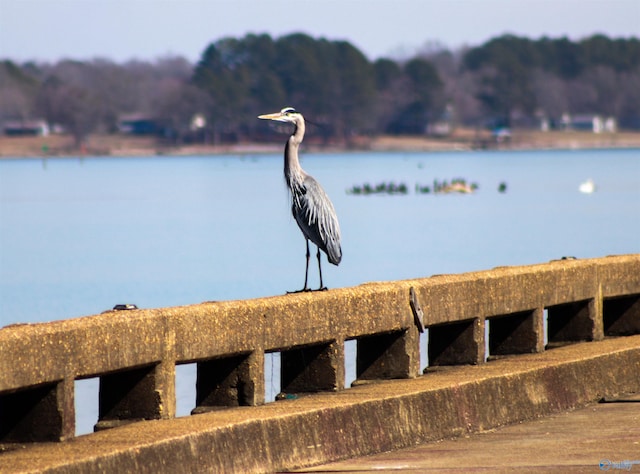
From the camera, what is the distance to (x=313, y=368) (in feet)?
26.6

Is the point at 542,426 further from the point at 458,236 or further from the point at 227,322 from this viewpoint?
the point at 458,236

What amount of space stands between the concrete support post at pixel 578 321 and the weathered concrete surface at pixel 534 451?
1.59 m

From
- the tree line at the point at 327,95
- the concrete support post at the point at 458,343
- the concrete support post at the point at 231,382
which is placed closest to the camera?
the concrete support post at the point at 231,382

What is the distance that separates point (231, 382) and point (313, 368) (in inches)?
24.3

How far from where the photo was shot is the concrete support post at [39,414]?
666cm

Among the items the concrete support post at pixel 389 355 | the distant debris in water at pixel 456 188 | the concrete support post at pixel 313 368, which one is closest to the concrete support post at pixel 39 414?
the concrete support post at pixel 313 368

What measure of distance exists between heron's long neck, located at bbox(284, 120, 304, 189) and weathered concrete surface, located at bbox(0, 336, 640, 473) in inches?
62.1

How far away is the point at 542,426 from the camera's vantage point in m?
8.17

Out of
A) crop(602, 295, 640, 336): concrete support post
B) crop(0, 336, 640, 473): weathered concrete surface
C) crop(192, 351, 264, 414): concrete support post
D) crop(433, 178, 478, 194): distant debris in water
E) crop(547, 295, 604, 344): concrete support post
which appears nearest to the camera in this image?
crop(0, 336, 640, 473): weathered concrete surface

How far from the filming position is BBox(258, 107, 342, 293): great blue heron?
935 cm

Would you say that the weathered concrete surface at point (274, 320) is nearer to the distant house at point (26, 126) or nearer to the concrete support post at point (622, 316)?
the concrete support post at point (622, 316)

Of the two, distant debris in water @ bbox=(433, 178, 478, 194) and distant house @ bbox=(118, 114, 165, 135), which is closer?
distant debris in water @ bbox=(433, 178, 478, 194)

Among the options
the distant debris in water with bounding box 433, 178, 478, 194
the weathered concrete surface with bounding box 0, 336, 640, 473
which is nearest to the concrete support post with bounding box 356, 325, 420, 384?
the weathered concrete surface with bounding box 0, 336, 640, 473

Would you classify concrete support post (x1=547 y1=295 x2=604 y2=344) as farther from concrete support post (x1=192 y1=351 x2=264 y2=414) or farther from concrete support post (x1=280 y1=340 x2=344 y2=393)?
concrete support post (x1=192 y1=351 x2=264 y2=414)
